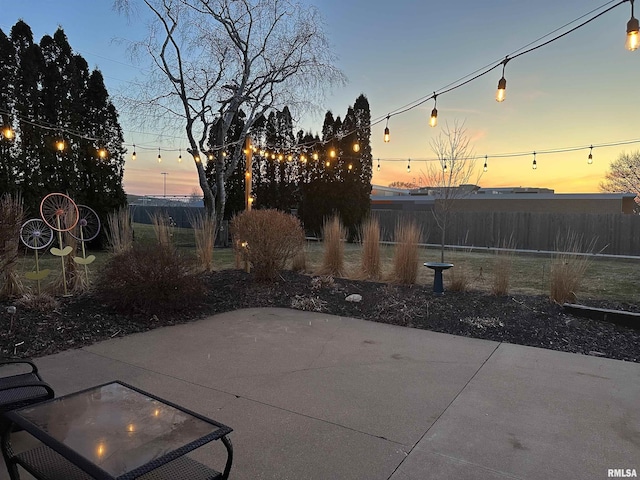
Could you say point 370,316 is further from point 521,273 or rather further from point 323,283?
point 521,273

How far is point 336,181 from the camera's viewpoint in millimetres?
19500

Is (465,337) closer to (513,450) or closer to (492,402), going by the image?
(492,402)

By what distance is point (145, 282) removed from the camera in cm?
510

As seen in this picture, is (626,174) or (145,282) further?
(626,174)

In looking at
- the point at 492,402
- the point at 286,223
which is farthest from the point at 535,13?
the point at 492,402

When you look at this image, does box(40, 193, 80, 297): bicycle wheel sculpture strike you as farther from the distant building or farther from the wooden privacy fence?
the distant building

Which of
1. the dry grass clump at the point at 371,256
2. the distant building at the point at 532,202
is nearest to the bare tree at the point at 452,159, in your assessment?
the dry grass clump at the point at 371,256

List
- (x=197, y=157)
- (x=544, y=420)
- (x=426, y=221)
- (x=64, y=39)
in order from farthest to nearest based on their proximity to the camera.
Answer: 1. (x=426, y=221)
2. (x=197, y=157)
3. (x=64, y=39)
4. (x=544, y=420)

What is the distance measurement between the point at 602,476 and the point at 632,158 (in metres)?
28.2

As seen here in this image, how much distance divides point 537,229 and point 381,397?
1610 cm

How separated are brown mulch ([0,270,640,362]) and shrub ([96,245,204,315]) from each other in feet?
0.44

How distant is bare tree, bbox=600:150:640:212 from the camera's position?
78.4 ft

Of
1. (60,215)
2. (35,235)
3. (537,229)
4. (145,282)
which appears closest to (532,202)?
(537,229)

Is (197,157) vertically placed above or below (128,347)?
above
